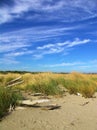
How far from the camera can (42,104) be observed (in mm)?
10852

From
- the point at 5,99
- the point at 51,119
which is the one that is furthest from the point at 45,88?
the point at 51,119

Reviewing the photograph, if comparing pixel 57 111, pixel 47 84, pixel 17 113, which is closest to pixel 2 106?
pixel 17 113

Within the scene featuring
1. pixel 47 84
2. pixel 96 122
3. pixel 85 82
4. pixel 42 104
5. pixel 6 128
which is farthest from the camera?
pixel 85 82

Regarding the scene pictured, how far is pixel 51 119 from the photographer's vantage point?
8.89 metres

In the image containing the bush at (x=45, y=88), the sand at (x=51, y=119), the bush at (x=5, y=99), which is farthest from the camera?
the bush at (x=45, y=88)

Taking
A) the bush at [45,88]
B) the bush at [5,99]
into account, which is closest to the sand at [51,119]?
the bush at [5,99]

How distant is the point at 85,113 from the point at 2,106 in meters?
2.82

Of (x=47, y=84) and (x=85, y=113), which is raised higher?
(x=47, y=84)

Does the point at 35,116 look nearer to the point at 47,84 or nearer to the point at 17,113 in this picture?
the point at 17,113

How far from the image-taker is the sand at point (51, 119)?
815 cm

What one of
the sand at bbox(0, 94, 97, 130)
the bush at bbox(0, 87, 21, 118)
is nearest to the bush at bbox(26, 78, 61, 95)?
the sand at bbox(0, 94, 97, 130)

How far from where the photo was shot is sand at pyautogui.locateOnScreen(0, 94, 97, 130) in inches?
321

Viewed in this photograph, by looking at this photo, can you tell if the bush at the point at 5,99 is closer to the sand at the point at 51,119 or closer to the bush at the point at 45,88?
the sand at the point at 51,119

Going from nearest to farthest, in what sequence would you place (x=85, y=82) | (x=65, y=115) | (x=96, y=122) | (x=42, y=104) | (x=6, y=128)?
1. (x=6, y=128)
2. (x=96, y=122)
3. (x=65, y=115)
4. (x=42, y=104)
5. (x=85, y=82)
